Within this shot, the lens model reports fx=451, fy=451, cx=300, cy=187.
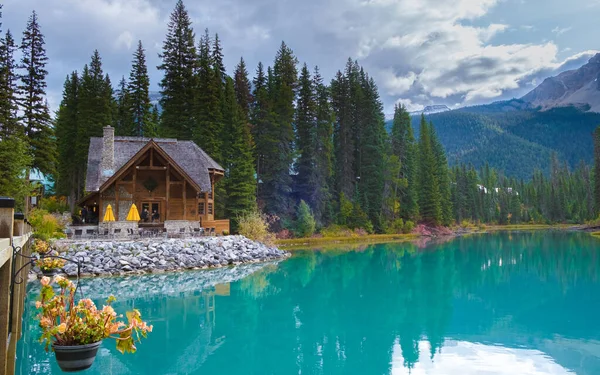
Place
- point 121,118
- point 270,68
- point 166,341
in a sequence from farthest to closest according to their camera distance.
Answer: point 270,68
point 121,118
point 166,341

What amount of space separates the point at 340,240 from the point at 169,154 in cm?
2004

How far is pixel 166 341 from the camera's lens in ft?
36.9

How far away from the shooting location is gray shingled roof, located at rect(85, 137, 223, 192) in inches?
1142

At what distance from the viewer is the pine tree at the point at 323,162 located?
149 feet

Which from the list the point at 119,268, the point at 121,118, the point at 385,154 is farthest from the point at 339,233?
the point at 119,268

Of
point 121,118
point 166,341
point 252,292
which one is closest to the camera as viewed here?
point 166,341

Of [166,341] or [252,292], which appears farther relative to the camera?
→ [252,292]

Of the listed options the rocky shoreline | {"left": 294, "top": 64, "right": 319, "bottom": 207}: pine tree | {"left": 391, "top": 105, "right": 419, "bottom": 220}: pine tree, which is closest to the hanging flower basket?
the rocky shoreline

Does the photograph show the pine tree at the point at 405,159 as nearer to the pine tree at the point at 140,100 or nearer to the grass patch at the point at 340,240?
the grass patch at the point at 340,240

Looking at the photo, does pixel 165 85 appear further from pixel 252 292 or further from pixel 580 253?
pixel 580 253

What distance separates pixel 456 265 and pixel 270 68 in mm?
33085

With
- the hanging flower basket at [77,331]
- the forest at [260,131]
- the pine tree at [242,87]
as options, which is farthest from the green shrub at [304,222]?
the hanging flower basket at [77,331]

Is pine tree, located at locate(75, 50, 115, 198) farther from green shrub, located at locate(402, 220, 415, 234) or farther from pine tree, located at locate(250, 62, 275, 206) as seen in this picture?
green shrub, located at locate(402, 220, 415, 234)

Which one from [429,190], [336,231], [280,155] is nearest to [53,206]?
[280,155]
